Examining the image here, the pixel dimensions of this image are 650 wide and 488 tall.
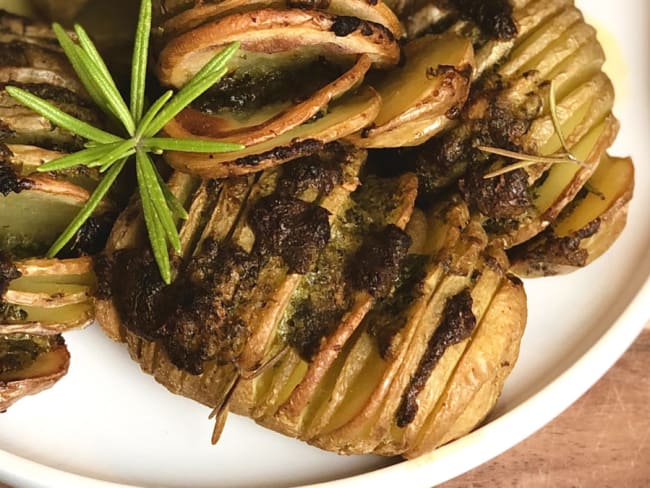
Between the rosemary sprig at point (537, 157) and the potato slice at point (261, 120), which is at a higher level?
the potato slice at point (261, 120)

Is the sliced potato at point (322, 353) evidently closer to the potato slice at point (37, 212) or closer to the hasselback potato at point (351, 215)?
the hasselback potato at point (351, 215)

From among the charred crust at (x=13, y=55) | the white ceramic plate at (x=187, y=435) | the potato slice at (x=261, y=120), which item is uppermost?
the charred crust at (x=13, y=55)

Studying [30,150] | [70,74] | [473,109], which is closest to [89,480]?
[30,150]

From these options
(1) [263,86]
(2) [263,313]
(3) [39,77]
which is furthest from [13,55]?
(2) [263,313]

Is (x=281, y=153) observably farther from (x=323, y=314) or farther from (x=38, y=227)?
(x=38, y=227)

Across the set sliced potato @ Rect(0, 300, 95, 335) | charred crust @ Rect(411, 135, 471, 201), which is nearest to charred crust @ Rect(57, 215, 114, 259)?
sliced potato @ Rect(0, 300, 95, 335)

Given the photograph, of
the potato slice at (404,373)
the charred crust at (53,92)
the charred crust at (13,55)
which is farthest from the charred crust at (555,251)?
the charred crust at (13,55)
